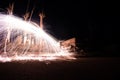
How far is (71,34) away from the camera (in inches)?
2062

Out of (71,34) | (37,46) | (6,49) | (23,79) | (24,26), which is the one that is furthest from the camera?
(71,34)

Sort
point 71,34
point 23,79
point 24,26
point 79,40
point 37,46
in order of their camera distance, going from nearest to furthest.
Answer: point 23,79 → point 24,26 → point 37,46 → point 79,40 → point 71,34

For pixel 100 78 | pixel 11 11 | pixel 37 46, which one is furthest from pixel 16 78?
pixel 11 11

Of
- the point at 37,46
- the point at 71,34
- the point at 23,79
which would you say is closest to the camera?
the point at 23,79

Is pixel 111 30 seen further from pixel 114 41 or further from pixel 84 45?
pixel 84 45

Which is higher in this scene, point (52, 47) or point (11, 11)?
point (11, 11)

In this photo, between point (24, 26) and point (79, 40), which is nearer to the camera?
point (24, 26)

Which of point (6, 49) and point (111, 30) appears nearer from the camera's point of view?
point (6, 49)

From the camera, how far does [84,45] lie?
4150 centimetres

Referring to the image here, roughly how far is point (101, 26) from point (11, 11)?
69.1 ft

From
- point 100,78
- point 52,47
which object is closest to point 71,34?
point 52,47

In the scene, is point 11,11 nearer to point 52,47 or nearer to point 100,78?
point 52,47

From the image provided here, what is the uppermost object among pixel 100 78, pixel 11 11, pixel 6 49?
pixel 11 11

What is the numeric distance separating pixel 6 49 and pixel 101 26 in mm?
22757
